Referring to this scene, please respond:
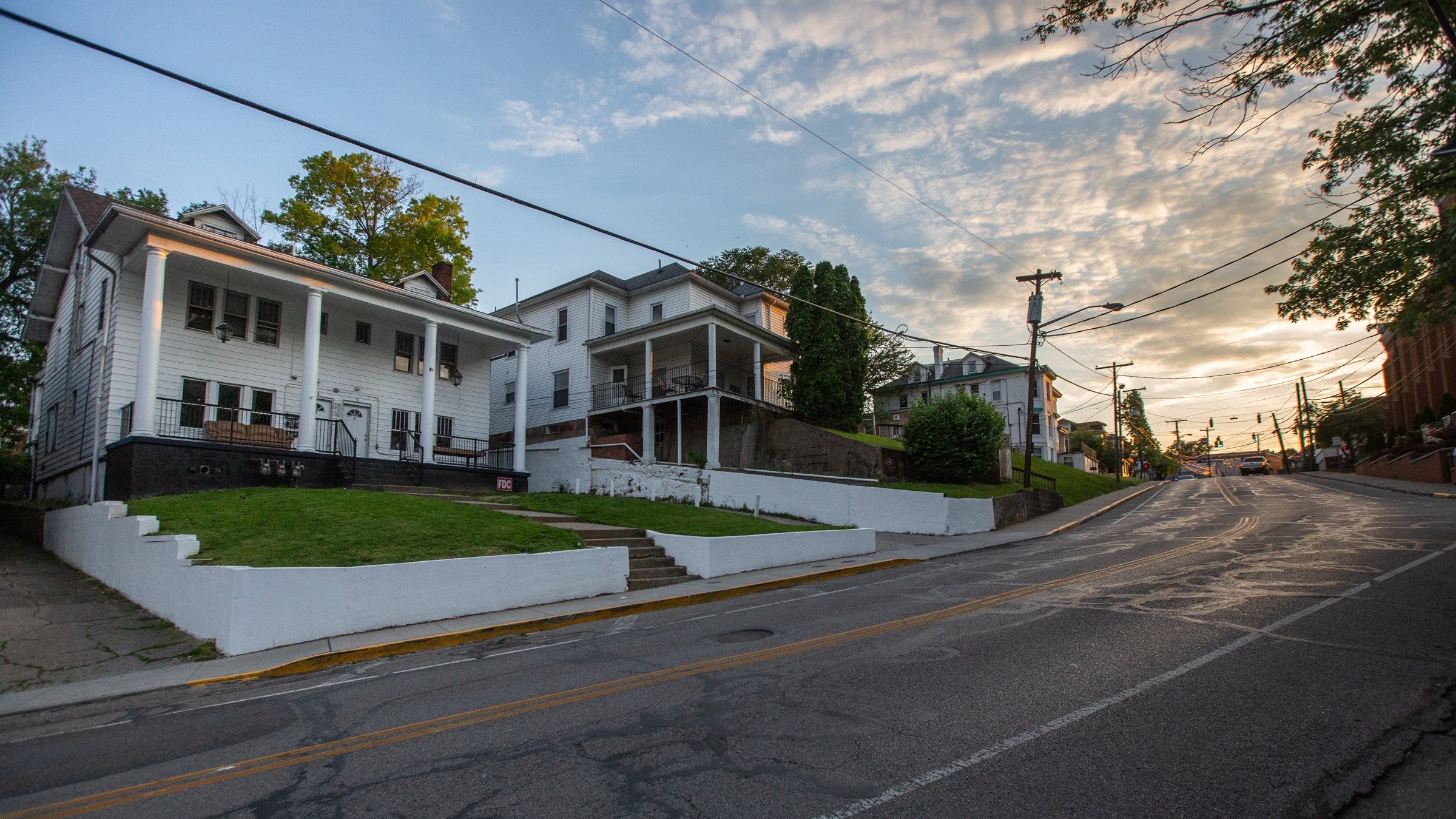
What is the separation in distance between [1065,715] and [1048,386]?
67.8m

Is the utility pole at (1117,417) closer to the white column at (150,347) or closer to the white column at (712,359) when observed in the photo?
the white column at (712,359)

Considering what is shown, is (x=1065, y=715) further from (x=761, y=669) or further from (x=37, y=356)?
(x=37, y=356)

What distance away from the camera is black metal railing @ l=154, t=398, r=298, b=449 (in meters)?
17.8

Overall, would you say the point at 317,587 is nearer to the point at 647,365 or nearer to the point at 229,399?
the point at 229,399

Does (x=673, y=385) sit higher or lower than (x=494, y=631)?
higher

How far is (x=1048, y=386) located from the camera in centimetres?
6612

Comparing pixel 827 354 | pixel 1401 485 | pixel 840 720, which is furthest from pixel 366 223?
pixel 1401 485

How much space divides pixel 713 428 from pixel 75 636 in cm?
2182

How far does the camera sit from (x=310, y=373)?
19.5m

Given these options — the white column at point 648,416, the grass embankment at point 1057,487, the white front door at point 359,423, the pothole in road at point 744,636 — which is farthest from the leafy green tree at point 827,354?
the pothole in road at point 744,636

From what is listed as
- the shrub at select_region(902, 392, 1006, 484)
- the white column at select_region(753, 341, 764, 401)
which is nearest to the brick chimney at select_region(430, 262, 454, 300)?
the white column at select_region(753, 341, 764, 401)

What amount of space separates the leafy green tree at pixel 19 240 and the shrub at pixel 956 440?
33.9 metres

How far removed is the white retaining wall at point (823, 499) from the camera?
2097 cm

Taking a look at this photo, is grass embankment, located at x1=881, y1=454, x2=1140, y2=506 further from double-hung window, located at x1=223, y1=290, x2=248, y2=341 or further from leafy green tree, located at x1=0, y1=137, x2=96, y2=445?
leafy green tree, located at x1=0, y1=137, x2=96, y2=445
